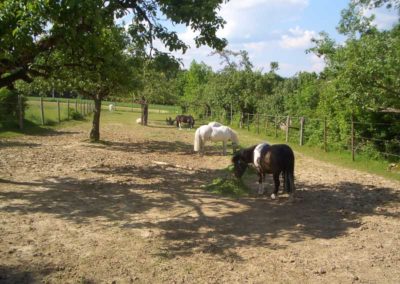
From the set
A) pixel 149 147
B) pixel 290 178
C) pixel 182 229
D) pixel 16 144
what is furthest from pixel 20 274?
pixel 149 147

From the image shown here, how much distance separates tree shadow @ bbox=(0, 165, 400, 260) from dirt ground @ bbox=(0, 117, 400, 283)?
0.02 metres

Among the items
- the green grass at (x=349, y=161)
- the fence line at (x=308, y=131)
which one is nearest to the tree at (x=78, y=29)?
the green grass at (x=349, y=161)

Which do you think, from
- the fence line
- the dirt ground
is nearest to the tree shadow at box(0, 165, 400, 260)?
the dirt ground

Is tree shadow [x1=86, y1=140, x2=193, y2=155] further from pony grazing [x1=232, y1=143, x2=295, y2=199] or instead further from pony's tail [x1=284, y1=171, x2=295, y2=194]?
pony's tail [x1=284, y1=171, x2=295, y2=194]

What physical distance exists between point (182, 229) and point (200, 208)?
1.31 meters

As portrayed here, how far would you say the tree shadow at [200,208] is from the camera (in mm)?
6145

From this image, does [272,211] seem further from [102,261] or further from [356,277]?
[102,261]

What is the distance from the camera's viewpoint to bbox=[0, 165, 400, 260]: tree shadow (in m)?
6.14

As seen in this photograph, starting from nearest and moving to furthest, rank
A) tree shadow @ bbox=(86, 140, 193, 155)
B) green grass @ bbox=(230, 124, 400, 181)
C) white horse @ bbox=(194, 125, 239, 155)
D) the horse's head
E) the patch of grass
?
the patch of grass < the horse's head < green grass @ bbox=(230, 124, 400, 181) < white horse @ bbox=(194, 125, 239, 155) < tree shadow @ bbox=(86, 140, 193, 155)

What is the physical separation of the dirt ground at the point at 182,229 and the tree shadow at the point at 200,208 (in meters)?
0.02

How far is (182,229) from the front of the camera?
6430mm

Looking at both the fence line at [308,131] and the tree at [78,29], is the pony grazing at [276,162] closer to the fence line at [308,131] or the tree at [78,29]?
the tree at [78,29]

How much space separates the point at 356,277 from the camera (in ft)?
15.8

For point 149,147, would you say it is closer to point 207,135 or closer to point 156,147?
point 156,147
